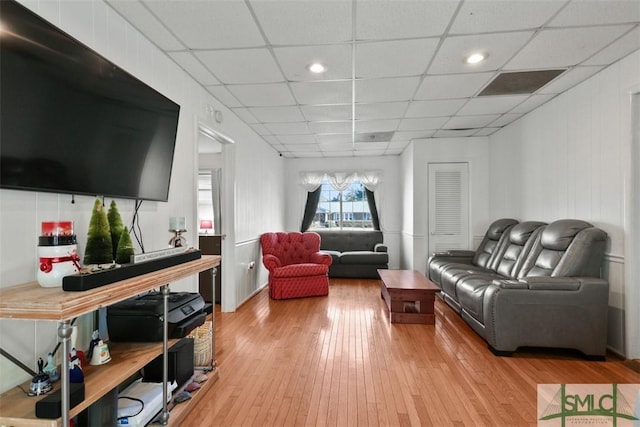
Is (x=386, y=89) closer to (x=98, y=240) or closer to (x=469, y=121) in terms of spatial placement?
(x=469, y=121)

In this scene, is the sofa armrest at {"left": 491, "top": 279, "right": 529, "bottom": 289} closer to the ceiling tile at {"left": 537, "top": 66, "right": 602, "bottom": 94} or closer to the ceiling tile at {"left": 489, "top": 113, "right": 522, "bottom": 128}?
the ceiling tile at {"left": 537, "top": 66, "right": 602, "bottom": 94}

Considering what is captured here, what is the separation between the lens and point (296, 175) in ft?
22.0

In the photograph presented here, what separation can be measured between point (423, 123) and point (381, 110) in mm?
911

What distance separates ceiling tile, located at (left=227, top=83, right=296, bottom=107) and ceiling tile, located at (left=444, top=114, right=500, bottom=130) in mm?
2329

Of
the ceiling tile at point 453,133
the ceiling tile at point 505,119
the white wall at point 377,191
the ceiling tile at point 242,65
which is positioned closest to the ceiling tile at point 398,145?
the ceiling tile at point 453,133

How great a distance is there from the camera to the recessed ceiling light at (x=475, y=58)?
2405 millimetres

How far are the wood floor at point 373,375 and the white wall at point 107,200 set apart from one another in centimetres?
89

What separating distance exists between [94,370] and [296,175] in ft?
18.3

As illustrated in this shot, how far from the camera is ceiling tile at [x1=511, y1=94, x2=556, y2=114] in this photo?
334cm

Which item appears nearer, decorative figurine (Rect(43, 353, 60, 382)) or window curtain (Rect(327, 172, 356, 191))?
decorative figurine (Rect(43, 353, 60, 382))

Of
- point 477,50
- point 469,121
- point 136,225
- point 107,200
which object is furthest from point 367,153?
point 107,200

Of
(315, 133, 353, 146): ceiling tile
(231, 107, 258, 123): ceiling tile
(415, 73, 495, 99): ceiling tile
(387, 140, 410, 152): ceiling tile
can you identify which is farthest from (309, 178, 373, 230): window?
(415, 73, 495, 99): ceiling tile

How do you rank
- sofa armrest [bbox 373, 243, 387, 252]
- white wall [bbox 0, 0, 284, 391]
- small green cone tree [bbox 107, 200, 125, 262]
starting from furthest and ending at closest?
sofa armrest [bbox 373, 243, 387, 252] < small green cone tree [bbox 107, 200, 125, 262] < white wall [bbox 0, 0, 284, 391]

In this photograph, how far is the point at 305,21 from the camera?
6.45 feet
